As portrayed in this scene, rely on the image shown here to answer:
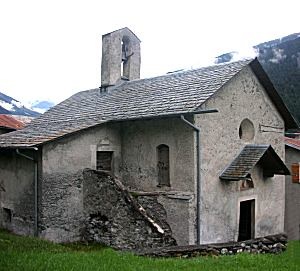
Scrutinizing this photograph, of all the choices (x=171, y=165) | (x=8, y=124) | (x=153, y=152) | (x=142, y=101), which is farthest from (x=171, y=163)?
(x=8, y=124)

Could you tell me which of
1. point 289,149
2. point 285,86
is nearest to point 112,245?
point 289,149

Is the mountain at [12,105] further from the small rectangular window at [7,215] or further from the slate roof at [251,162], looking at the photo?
the slate roof at [251,162]

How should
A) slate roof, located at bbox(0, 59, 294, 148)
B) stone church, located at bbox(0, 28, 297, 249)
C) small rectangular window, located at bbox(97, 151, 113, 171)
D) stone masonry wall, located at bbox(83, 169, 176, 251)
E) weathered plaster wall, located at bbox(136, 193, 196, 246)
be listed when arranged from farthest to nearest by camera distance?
small rectangular window, located at bbox(97, 151, 113, 171), slate roof, located at bbox(0, 59, 294, 148), stone church, located at bbox(0, 28, 297, 249), weathered plaster wall, located at bbox(136, 193, 196, 246), stone masonry wall, located at bbox(83, 169, 176, 251)

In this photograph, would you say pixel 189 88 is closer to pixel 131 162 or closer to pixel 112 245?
pixel 131 162

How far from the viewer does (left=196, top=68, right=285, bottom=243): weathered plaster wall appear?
13141 mm

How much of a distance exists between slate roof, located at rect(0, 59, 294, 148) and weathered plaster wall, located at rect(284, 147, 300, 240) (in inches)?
97.2

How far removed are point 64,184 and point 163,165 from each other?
341 cm

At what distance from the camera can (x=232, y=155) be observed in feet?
46.2

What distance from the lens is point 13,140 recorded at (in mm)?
15391

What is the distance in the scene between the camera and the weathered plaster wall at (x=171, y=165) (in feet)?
41.9

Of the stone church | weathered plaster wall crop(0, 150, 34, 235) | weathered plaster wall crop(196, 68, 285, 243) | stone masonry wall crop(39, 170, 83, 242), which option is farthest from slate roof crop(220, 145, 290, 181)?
weathered plaster wall crop(0, 150, 34, 235)

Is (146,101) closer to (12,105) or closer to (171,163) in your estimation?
(171,163)

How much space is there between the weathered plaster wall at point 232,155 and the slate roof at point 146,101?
0.42 m

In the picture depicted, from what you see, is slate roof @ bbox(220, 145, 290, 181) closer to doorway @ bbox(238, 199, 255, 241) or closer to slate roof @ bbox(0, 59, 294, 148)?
doorway @ bbox(238, 199, 255, 241)
